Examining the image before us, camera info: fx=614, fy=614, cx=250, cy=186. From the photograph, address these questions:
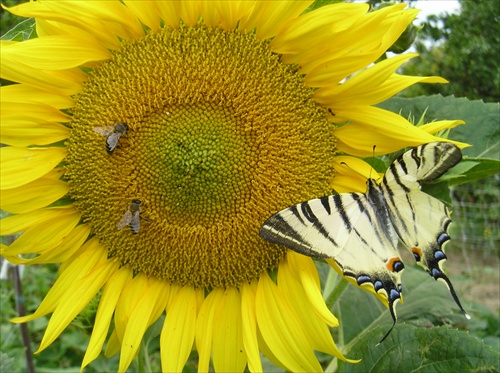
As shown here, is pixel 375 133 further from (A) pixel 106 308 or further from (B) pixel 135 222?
(A) pixel 106 308

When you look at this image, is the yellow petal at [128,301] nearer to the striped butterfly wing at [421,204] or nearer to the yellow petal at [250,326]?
the yellow petal at [250,326]

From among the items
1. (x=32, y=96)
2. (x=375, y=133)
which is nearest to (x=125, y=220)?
(x=32, y=96)

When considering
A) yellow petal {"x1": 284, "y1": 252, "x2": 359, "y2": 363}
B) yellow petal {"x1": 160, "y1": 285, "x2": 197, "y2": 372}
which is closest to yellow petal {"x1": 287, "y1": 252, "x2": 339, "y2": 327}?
yellow petal {"x1": 284, "y1": 252, "x2": 359, "y2": 363}

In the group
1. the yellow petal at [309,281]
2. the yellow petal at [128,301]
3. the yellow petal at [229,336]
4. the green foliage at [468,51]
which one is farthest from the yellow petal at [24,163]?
the green foliage at [468,51]

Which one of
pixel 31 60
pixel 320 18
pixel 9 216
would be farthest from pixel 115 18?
pixel 9 216

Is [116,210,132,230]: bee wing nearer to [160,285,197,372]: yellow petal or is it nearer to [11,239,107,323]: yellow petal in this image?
[11,239,107,323]: yellow petal
